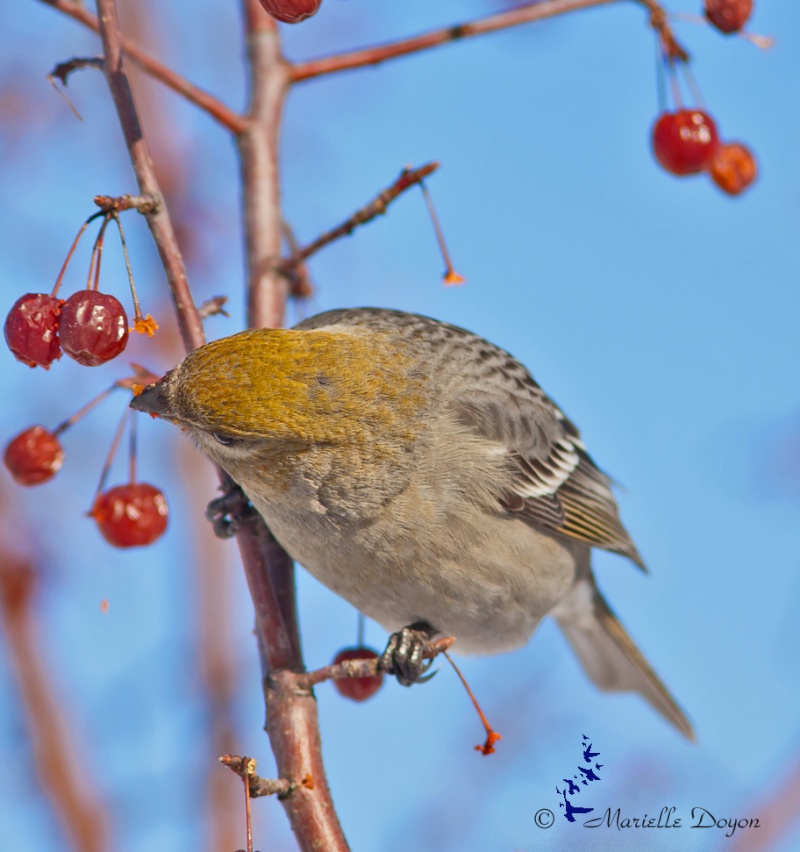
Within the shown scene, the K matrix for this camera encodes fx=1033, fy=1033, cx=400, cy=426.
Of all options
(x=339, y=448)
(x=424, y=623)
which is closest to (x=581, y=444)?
(x=424, y=623)

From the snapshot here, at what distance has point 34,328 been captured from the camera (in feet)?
9.39

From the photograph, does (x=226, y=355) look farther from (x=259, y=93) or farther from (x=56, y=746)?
(x=56, y=746)

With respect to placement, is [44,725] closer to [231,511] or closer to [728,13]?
[231,511]

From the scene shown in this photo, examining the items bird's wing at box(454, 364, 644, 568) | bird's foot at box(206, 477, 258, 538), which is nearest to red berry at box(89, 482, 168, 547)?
bird's foot at box(206, 477, 258, 538)

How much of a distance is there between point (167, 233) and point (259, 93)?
144 cm

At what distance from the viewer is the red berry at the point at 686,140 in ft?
14.1

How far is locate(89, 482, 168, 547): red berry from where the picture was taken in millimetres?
3693

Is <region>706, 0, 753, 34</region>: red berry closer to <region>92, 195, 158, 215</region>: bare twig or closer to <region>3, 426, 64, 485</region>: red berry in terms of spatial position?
<region>92, 195, 158, 215</region>: bare twig

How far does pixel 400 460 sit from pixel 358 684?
0.94m

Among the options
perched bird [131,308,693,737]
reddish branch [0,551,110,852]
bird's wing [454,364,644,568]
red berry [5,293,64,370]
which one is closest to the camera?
red berry [5,293,64,370]

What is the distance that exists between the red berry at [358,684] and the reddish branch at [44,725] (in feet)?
7.47

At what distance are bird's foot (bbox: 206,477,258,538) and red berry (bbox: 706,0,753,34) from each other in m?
2.56

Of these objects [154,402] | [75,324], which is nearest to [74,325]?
[75,324]

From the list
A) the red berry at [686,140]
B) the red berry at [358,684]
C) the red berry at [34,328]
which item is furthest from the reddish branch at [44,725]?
the red berry at [686,140]
